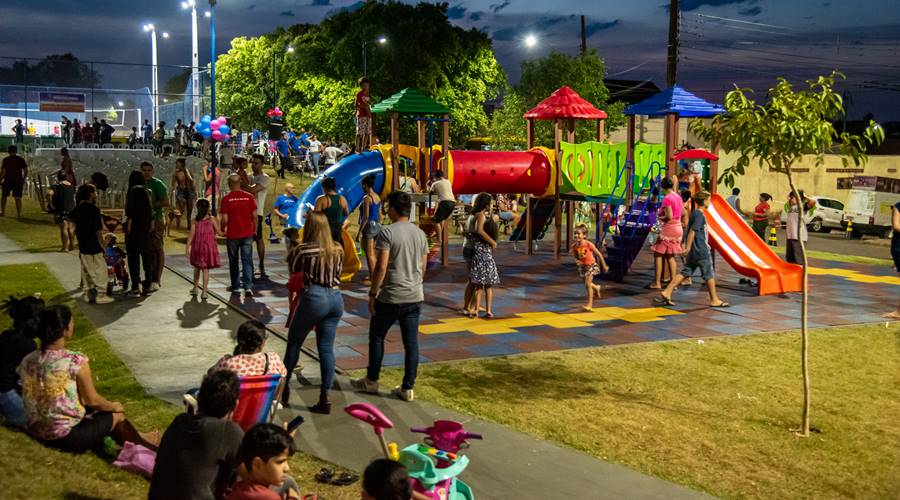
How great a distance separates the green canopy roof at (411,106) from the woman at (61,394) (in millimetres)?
11557

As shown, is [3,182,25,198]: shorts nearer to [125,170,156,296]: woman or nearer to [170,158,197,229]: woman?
[170,158,197,229]: woman

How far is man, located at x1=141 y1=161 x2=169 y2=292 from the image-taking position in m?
13.1

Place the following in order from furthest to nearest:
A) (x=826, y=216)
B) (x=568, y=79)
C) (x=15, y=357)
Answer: (x=568, y=79) → (x=826, y=216) → (x=15, y=357)

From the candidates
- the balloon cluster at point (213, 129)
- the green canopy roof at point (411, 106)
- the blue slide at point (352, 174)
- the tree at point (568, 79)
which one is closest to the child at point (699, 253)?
the green canopy roof at point (411, 106)

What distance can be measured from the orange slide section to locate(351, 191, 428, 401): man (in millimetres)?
8897

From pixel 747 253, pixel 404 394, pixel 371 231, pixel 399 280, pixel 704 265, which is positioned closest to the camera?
pixel 399 280

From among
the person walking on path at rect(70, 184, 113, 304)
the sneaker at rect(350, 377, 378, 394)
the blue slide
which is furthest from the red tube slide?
the sneaker at rect(350, 377, 378, 394)

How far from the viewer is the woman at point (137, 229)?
12.6 meters

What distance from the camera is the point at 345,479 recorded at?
609 centimetres

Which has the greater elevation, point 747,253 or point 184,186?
point 184,186

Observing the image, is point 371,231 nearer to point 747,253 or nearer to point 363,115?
point 747,253

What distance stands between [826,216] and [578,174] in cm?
1739

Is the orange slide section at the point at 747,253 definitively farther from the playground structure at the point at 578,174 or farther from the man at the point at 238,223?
the man at the point at 238,223

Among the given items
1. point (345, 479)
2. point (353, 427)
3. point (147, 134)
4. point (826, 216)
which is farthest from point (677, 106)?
point (147, 134)
